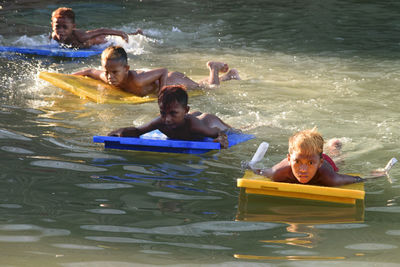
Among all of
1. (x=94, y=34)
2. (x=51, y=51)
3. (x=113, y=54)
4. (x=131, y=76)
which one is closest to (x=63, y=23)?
(x=94, y=34)

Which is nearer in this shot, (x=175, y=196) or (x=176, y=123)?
(x=175, y=196)

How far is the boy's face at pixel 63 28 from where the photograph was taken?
32.8ft

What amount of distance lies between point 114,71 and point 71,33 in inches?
124

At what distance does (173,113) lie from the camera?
18.3 ft

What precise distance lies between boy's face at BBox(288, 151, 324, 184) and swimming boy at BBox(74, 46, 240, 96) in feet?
10.6

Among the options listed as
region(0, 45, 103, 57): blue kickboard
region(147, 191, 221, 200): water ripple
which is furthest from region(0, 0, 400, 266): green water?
region(0, 45, 103, 57): blue kickboard

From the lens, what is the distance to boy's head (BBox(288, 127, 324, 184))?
4.35m

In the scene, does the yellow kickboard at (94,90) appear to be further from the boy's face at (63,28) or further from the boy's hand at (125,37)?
the boy's hand at (125,37)

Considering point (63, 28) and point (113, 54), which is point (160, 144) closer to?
point (113, 54)

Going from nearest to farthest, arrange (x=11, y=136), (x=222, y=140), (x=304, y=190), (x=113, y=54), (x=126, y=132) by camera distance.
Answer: (x=304, y=190)
(x=222, y=140)
(x=126, y=132)
(x=11, y=136)
(x=113, y=54)

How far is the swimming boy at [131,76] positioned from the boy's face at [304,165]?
322 centimetres

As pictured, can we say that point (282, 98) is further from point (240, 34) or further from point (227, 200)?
point (240, 34)

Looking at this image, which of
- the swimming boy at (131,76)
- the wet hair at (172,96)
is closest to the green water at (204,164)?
the swimming boy at (131,76)

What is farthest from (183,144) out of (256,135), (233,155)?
(256,135)
